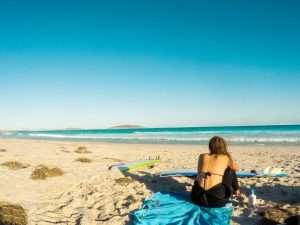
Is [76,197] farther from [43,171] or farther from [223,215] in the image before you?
[223,215]

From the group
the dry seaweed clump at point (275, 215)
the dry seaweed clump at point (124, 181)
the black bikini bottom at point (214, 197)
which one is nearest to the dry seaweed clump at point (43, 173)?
the dry seaweed clump at point (124, 181)

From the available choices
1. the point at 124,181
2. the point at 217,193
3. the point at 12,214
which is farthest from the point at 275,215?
the point at 12,214

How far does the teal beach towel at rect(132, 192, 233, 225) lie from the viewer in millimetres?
5535

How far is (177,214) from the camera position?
5988 millimetres

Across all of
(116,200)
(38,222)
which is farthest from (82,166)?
(38,222)

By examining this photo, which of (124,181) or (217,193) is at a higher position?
(217,193)

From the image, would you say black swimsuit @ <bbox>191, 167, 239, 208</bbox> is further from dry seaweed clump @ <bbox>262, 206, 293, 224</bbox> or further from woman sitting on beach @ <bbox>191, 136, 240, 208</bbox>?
dry seaweed clump @ <bbox>262, 206, 293, 224</bbox>

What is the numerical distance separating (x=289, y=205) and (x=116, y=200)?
386 cm

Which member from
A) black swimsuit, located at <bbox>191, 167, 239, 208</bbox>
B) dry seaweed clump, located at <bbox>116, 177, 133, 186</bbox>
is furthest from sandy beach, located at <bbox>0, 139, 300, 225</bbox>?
black swimsuit, located at <bbox>191, 167, 239, 208</bbox>

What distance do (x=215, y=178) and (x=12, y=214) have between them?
163 inches

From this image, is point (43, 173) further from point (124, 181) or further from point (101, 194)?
point (101, 194)

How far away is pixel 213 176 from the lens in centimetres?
627

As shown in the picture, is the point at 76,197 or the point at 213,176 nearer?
the point at 213,176

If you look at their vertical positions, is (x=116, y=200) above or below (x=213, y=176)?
below
